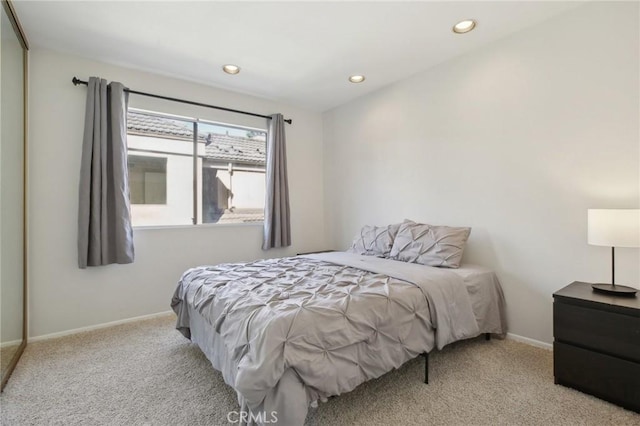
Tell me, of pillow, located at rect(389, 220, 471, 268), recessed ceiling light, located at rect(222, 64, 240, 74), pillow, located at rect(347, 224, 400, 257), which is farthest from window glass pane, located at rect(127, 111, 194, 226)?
pillow, located at rect(389, 220, 471, 268)

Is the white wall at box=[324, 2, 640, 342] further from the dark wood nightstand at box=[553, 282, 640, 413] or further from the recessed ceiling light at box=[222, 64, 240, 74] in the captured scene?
the recessed ceiling light at box=[222, 64, 240, 74]

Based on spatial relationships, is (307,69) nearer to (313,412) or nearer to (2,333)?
(313,412)

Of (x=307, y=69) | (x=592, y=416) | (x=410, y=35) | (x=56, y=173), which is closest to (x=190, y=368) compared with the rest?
(x=56, y=173)

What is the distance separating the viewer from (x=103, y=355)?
2344 millimetres

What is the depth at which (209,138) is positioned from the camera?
370cm

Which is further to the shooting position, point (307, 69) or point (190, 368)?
point (307, 69)

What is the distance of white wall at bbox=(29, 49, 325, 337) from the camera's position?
267 centimetres

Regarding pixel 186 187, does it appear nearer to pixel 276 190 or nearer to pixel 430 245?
pixel 276 190

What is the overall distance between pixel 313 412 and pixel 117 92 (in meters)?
3.24

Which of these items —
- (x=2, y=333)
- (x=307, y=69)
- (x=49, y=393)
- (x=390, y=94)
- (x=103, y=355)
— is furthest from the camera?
(x=390, y=94)

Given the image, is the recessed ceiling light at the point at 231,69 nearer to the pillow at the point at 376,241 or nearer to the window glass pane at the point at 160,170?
the window glass pane at the point at 160,170

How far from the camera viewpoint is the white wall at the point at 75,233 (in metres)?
2.67

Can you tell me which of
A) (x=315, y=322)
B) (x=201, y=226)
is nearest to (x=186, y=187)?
(x=201, y=226)

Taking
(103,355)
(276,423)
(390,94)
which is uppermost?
(390,94)
